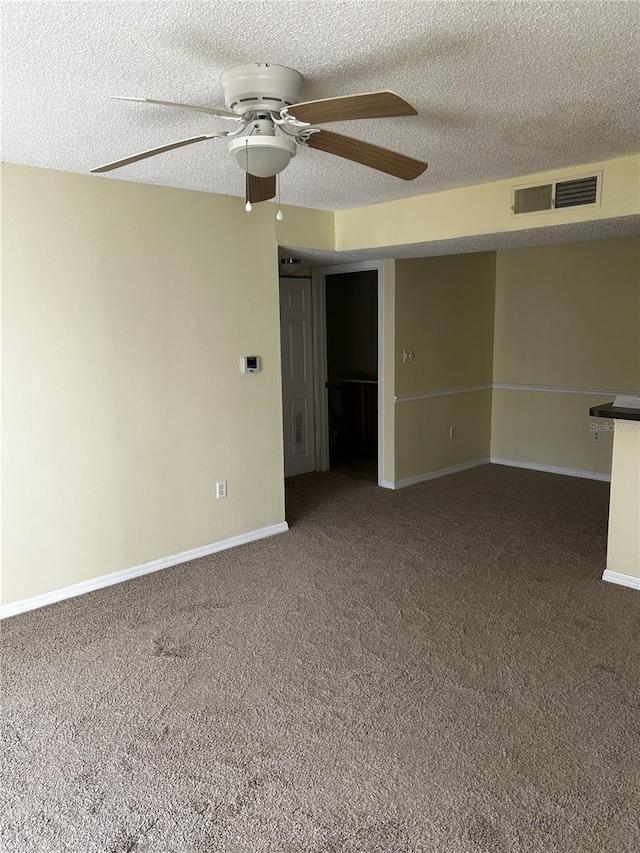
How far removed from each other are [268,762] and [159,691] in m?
0.66

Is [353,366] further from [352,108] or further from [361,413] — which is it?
[352,108]

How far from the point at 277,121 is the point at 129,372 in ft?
6.66

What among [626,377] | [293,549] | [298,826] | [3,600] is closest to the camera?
[298,826]

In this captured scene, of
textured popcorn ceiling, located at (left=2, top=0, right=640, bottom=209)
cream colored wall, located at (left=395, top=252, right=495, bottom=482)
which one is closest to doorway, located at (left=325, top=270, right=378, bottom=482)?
cream colored wall, located at (left=395, top=252, right=495, bottom=482)

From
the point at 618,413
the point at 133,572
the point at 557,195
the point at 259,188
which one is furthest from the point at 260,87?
the point at 133,572

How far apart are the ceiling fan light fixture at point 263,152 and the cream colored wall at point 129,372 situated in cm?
165

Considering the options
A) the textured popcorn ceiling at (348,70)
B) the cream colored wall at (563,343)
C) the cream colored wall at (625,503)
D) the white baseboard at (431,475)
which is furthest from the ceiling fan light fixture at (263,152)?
the cream colored wall at (563,343)

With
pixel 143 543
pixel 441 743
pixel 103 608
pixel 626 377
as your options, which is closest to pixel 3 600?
pixel 103 608

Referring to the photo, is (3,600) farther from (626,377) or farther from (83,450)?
(626,377)

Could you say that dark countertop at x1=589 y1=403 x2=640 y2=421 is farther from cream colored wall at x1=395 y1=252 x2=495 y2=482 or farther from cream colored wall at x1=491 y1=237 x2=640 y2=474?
cream colored wall at x1=491 y1=237 x2=640 y2=474

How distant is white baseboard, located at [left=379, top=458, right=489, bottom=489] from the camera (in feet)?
18.9

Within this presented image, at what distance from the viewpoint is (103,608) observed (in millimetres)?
3475

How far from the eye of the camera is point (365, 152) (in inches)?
85.6

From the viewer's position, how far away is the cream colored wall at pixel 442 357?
18.7ft
